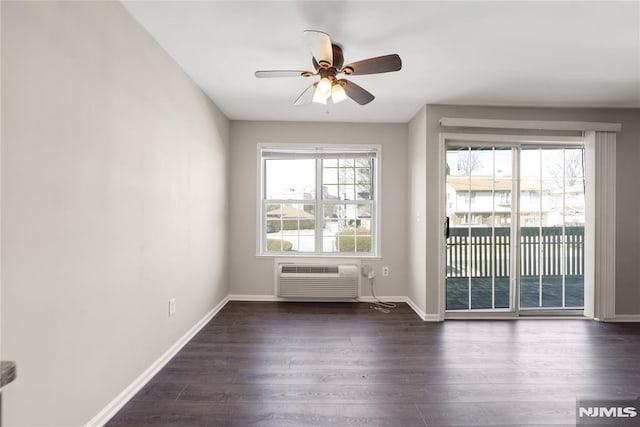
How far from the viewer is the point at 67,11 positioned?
1415 millimetres

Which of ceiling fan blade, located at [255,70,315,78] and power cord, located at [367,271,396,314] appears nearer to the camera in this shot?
ceiling fan blade, located at [255,70,315,78]

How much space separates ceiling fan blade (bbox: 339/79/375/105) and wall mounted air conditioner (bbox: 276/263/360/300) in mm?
2184

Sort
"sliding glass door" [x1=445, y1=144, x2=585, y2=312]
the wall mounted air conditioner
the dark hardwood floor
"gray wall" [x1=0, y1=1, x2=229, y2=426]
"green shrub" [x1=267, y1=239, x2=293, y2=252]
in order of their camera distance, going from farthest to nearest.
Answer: "green shrub" [x1=267, y1=239, x2=293, y2=252] < the wall mounted air conditioner < "sliding glass door" [x1=445, y1=144, x2=585, y2=312] < the dark hardwood floor < "gray wall" [x1=0, y1=1, x2=229, y2=426]

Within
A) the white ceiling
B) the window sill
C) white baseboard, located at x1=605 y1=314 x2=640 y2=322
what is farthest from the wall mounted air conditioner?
white baseboard, located at x1=605 y1=314 x2=640 y2=322

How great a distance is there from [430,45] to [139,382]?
3046 mm

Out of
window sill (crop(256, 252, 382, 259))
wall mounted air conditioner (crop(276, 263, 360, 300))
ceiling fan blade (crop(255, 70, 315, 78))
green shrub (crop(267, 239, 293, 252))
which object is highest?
ceiling fan blade (crop(255, 70, 315, 78))

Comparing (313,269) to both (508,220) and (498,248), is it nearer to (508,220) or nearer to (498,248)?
(498,248)

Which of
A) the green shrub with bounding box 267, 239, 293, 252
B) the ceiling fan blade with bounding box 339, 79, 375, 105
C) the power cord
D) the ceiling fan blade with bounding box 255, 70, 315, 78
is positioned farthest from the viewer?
the green shrub with bounding box 267, 239, 293, 252

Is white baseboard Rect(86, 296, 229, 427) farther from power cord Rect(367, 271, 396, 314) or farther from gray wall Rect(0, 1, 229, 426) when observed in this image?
power cord Rect(367, 271, 396, 314)

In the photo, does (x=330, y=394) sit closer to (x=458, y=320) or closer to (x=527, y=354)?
(x=527, y=354)

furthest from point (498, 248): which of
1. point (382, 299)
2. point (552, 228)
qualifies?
point (382, 299)

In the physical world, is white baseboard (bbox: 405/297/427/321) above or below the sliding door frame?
below

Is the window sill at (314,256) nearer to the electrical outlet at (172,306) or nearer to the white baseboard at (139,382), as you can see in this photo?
the white baseboard at (139,382)

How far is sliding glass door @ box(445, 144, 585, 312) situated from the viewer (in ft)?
11.3
